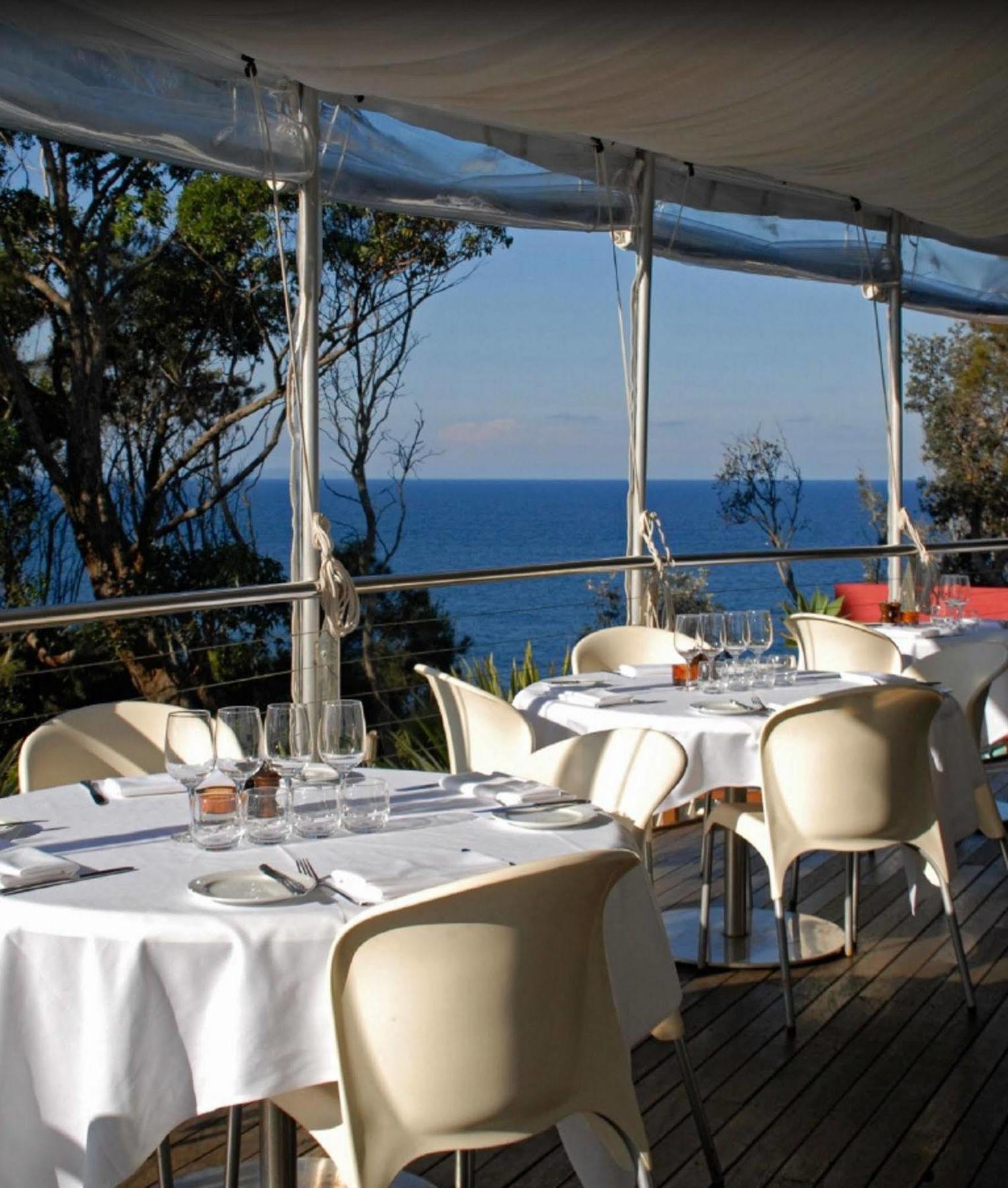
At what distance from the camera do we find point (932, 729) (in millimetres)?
3916

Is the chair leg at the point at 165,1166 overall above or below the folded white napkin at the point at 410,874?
below

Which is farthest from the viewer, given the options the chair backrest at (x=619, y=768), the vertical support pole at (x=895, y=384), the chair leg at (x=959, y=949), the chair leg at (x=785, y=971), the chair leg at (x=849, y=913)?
the vertical support pole at (x=895, y=384)

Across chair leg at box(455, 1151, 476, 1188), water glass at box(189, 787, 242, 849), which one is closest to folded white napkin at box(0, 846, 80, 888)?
water glass at box(189, 787, 242, 849)

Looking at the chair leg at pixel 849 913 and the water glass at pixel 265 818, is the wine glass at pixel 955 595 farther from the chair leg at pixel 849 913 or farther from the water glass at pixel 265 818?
the water glass at pixel 265 818

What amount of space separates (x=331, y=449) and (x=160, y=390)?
17.1ft

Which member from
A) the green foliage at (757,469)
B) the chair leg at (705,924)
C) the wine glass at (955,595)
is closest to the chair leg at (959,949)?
the chair leg at (705,924)

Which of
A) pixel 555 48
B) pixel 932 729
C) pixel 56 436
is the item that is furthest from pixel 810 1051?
pixel 56 436

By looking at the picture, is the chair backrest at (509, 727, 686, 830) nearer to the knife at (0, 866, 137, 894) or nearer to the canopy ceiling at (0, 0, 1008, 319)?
the knife at (0, 866, 137, 894)

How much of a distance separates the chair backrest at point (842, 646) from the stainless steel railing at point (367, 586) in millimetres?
600

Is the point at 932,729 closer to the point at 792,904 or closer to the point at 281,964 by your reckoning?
the point at 792,904

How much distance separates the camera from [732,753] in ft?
11.8

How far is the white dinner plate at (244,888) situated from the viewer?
2.07 meters

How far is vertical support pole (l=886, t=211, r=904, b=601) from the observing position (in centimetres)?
745

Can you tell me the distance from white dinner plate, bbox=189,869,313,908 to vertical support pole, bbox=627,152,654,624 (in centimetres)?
398
